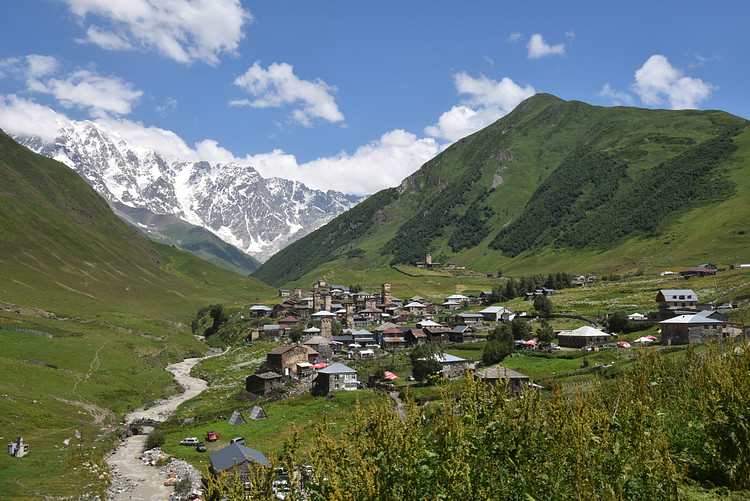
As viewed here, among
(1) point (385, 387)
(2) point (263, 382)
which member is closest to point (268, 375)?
(2) point (263, 382)

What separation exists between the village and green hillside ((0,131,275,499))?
1698 centimetres

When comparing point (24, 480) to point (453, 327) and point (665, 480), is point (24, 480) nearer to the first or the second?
point (665, 480)

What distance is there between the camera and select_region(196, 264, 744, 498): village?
72938 mm

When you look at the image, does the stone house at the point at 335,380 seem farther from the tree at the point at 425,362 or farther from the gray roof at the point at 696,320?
the gray roof at the point at 696,320

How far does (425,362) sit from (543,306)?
49.2m

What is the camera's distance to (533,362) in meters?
76.8

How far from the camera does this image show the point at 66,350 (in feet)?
298

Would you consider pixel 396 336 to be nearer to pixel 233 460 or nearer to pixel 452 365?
pixel 452 365

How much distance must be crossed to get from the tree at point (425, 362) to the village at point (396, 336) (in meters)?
1.14

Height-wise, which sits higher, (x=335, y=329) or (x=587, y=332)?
(x=587, y=332)

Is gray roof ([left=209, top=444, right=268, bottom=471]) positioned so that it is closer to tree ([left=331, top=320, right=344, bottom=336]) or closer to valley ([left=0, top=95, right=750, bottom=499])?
valley ([left=0, top=95, right=750, bottom=499])

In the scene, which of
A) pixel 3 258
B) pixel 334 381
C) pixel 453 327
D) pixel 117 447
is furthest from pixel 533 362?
pixel 3 258

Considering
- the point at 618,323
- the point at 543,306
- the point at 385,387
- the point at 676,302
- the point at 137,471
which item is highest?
the point at 676,302

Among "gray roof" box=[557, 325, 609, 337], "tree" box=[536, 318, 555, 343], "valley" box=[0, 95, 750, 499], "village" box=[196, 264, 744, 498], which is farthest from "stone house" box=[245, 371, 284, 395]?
"gray roof" box=[557, 325, 609, 337]
